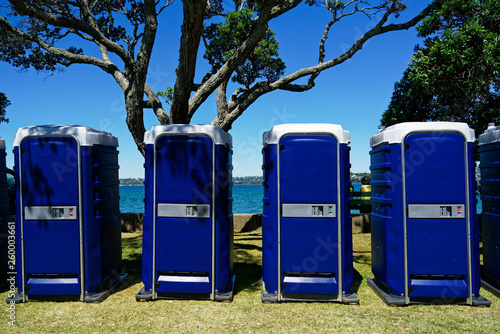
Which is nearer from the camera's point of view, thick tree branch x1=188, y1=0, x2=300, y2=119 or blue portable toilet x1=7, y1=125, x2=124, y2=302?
blue portable toilet x1=7, y1=125, x2=124, y2=302

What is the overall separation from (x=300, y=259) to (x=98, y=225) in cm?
283

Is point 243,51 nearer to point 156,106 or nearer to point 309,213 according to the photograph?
point 156,106

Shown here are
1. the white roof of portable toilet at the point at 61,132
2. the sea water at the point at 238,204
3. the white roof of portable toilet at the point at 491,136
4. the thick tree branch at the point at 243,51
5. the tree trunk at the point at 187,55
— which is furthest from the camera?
the sea water at the point at 238,204

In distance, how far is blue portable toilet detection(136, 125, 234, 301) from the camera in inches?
182

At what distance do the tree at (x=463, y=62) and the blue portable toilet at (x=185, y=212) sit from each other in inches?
253

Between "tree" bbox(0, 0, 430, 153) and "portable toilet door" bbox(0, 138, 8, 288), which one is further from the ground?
"tree" bbox(0, 0, 430, 153)

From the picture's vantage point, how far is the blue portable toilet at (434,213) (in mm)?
4457

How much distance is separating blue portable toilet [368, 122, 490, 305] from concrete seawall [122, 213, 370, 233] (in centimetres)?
557

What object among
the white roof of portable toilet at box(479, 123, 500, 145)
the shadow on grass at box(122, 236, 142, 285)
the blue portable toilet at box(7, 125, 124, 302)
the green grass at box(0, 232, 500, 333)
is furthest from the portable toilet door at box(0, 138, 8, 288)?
the white roof of portable toilet at box(479, 123, 500, 145)

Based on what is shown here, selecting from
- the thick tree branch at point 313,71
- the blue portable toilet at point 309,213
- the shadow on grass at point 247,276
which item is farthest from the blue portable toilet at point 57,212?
the thick tree branch at point 313,71

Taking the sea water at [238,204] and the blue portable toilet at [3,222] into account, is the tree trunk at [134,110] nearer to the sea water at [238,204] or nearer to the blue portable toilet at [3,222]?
the blue portable toilet at [3,222]

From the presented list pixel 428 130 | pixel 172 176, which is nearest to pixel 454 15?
pixel 428 130

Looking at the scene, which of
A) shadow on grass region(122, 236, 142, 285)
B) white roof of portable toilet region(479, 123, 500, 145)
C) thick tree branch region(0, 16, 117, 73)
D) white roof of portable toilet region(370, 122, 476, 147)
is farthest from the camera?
thick tree branch region(0, 16, 117, 73)

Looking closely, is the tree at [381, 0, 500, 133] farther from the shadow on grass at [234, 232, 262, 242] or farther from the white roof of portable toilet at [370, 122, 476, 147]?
the shadow on grass at [234, 232, 262, 242]
